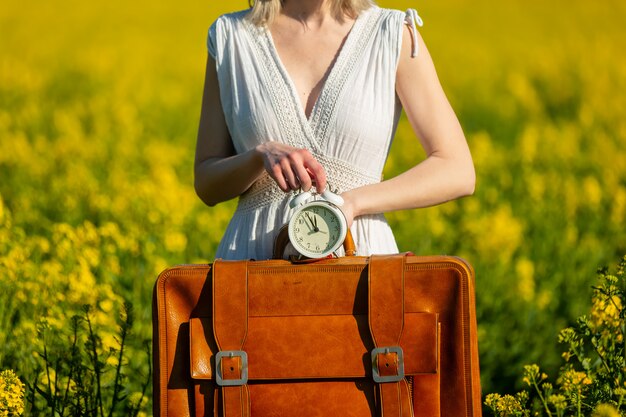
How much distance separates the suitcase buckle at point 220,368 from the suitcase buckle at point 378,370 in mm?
242

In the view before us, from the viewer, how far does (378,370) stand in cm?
257

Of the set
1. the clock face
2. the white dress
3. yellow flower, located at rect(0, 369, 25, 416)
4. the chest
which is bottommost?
yellow flower, located at rect(0, 369, 25, 416)

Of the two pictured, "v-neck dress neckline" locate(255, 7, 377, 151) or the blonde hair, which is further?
the blonde hair

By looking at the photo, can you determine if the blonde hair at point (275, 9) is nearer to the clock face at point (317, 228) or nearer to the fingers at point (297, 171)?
the fingers at point (297, 171)

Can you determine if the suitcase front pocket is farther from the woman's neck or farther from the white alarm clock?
the woman's neck

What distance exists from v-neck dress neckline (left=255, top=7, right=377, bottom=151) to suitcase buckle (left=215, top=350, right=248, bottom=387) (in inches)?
22.6

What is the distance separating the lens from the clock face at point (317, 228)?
103 inches

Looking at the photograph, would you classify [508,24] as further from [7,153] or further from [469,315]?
[469,315]

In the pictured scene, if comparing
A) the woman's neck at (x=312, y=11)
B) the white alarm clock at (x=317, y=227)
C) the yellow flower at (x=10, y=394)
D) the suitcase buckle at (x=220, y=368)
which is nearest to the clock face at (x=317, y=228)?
the white alarm clock at (x=317, y=227)

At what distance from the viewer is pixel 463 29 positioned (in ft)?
48.4

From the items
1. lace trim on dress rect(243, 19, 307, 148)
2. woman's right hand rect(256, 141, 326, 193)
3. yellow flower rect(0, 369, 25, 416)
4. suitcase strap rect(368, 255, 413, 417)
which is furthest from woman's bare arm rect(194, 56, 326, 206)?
yellow flower rect(0, 369, 25, 416)

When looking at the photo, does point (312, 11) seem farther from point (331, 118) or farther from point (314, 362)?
point (314, 362)

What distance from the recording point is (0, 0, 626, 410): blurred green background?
4898mm

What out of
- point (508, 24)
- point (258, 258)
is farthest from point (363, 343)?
point (508, 24)
